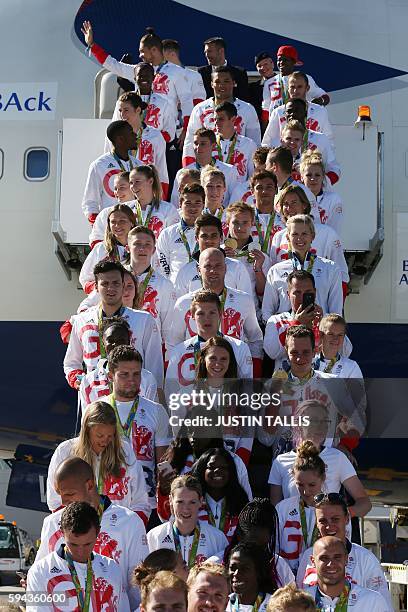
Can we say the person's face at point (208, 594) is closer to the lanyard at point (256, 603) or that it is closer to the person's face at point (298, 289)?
the lanyard at point (256, 603)

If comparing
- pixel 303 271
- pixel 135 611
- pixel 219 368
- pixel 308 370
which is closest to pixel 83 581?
pixel 135 611

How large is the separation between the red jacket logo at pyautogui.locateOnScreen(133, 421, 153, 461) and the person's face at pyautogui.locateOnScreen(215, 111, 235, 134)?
429 cm

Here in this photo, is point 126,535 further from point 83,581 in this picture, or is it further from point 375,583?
point 375,583

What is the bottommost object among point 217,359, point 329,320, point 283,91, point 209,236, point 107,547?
point 107,547

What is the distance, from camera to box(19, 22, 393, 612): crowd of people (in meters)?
7.32

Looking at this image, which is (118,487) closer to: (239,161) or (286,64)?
(239,161)

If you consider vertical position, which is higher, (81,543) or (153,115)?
(153,115)

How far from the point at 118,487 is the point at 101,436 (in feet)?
1.22

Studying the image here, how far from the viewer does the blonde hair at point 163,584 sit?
6.28 meters

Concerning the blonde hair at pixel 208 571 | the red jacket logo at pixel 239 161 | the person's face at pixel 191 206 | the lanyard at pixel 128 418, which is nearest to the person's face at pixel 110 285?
the lanyard at pixel 128 418

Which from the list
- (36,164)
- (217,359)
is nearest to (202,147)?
(217,359)

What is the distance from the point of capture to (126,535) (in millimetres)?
7711

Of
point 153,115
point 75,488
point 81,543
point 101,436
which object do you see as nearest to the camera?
point 81,543

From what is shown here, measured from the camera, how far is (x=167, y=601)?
20.5ft
